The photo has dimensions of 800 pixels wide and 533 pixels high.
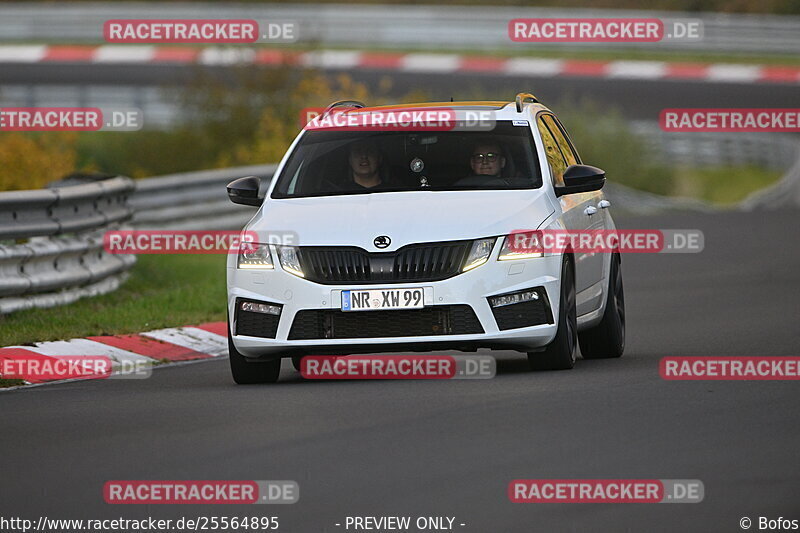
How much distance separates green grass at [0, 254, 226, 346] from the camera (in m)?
13.8

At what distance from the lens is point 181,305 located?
52.6 feet

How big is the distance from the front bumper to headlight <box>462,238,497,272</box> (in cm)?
4

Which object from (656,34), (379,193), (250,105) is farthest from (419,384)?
(656,34)

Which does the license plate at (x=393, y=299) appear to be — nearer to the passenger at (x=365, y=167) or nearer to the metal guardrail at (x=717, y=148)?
the passenger at (x=365, y=167)

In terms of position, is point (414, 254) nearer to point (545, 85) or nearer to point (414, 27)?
point (545, 85)

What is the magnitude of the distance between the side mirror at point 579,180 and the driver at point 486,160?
16.2 inches

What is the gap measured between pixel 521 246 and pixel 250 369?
179 centimetres

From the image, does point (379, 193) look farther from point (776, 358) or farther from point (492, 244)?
point (776, 358)

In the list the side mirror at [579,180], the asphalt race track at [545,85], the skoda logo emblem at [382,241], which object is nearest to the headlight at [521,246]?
the skoda logo emblem at [382,241]

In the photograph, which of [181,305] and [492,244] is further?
[181,305]

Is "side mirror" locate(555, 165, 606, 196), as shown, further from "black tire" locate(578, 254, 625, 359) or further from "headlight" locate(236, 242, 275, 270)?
"headlight" locate(236, 242, 275, 270)

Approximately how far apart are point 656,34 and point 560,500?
35.7 meters

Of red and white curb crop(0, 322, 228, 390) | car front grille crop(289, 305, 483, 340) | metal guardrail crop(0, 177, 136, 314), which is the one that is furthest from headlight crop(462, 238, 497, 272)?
metal guardrail crop(0, 177, 136, 314)

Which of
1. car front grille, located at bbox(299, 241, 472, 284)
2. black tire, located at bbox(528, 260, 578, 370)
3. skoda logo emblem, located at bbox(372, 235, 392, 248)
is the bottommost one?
black tire, located at bbox(528, 260, 578, 370)
